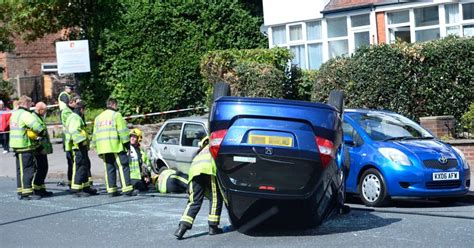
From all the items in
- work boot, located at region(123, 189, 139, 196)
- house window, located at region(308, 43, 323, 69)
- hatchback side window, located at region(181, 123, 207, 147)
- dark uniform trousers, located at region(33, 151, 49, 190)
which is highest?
house window, located at region(308, 43, 323, 69)

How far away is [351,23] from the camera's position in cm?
2589

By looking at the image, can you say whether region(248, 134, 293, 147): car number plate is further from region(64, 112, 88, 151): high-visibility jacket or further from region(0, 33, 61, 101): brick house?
region(0, 33, 61, 101): brick house

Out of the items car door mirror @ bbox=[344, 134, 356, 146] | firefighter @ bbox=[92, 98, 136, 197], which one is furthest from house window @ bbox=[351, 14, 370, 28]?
firefighter @ bbox=[92, 98, 136, 197]

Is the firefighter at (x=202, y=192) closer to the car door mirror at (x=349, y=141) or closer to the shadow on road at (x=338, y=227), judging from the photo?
the shadow on road at (x=338, y=227)

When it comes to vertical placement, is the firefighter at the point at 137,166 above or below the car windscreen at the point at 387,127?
below

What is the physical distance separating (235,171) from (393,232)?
2028 mm

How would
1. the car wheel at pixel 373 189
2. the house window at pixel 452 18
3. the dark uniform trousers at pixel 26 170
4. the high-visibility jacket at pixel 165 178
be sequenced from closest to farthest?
the car wheel at pixel 373 189 → the dark uniform trousers at pixel 26 170 → the high-visibility jacket at pixel 165 178 → the house window at pixel 452 18

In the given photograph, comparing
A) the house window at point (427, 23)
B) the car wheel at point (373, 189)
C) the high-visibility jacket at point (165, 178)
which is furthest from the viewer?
the house window at point (427, 23)

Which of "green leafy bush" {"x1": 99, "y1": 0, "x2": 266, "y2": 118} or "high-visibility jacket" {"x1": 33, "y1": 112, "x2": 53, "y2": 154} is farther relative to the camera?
"green leafy bush" {"x1": 99, "y1": 0, "x2": 266, "y2": 118}

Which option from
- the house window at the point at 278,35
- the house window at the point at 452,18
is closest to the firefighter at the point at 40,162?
the house window at the point at 452,18

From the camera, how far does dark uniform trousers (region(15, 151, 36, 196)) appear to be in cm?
1506

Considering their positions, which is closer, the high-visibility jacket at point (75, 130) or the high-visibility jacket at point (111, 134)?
the high-visibility jacket at point (111, 134)

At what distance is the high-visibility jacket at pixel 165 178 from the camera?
15.2 metres

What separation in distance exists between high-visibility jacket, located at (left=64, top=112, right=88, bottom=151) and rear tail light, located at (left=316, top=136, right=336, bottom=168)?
20.9 feet
